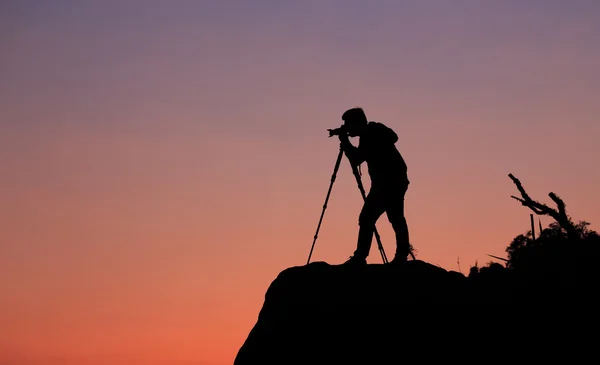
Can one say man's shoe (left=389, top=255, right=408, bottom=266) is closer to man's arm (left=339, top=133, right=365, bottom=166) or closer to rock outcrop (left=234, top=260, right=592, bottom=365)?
rock outcrop (left=234, top=260, right=592, bottom=365)

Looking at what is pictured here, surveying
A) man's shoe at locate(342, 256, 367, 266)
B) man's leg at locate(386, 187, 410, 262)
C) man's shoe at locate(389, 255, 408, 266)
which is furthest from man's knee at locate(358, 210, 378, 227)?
man's shoe at locate(389, 255, 408, 266)

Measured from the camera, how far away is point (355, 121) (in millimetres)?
15297

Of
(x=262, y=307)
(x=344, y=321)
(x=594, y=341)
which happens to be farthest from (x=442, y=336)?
(x=262, y=307)

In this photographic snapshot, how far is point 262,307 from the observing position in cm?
1528

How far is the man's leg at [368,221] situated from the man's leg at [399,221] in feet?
0.59

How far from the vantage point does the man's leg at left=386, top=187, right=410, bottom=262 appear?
15094 mm

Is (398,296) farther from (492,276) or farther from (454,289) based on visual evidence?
(492,276)

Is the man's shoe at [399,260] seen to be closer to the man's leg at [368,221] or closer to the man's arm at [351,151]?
the man's leg at [368,221]

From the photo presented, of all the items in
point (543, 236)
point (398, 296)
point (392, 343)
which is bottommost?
point (392, 343)

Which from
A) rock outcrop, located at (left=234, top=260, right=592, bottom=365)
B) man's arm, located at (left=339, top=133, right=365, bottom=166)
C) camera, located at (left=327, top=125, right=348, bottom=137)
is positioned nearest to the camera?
rock outcrop, located at (left=234, top=260, right=592, bottom=365)

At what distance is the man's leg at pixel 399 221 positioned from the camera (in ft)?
49.5

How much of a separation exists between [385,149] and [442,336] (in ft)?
12.8

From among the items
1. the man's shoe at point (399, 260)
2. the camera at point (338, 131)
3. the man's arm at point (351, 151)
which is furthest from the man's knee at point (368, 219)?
the camera at point (338, 131)

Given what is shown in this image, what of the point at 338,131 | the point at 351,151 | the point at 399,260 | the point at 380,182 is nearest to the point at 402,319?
the point at 399,260
